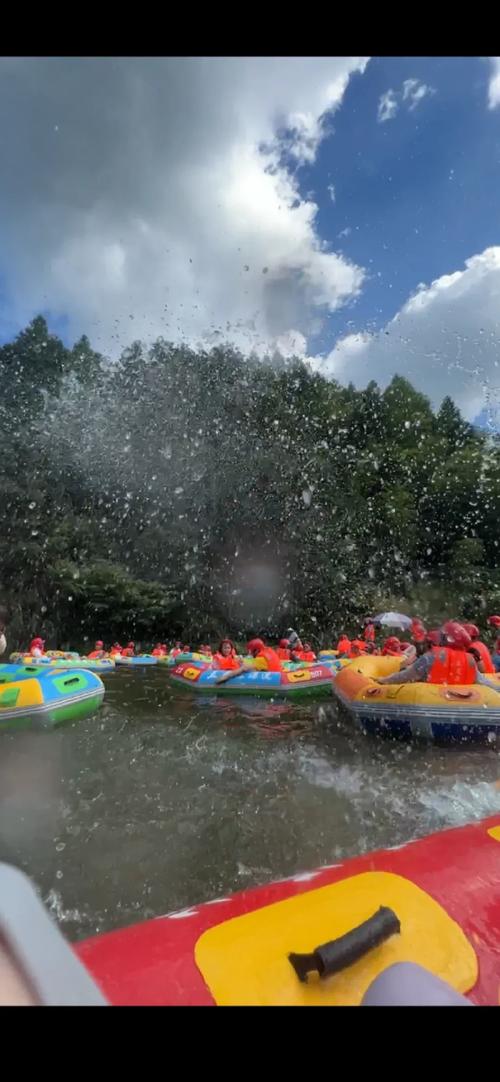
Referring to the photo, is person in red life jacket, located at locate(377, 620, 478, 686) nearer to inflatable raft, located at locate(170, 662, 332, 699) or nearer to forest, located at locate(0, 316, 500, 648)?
inflatable raft, located at locate(170, 662, 332, 699)

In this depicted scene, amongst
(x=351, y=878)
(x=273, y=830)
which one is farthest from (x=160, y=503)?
(x=351, y=878)

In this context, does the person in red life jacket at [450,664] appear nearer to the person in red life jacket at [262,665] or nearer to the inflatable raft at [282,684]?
the inflatable raft at [282,684]

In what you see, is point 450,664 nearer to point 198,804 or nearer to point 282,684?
point 198,804

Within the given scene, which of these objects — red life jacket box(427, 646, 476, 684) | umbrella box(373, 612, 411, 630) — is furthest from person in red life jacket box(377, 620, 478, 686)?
umbrella box(373, 612, 411, 630)

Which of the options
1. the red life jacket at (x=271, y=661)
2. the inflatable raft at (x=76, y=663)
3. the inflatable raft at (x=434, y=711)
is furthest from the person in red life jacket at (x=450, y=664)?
the inflatable raft at (x=76, y=663)

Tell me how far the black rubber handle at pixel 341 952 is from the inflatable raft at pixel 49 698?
5861 millimetres

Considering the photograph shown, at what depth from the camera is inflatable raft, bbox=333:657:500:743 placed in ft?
18.6

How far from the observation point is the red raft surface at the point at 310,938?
1424mm

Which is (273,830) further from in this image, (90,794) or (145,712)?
(145,712)

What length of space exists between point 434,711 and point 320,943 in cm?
446

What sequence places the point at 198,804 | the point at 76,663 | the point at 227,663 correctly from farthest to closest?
the point at 76,663 → the point at 227,663 → the point at 198,804

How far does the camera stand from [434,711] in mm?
5754


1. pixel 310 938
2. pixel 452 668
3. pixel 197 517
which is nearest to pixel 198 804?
pixel 310 938

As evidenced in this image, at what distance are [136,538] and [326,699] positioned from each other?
1739 centimetres
